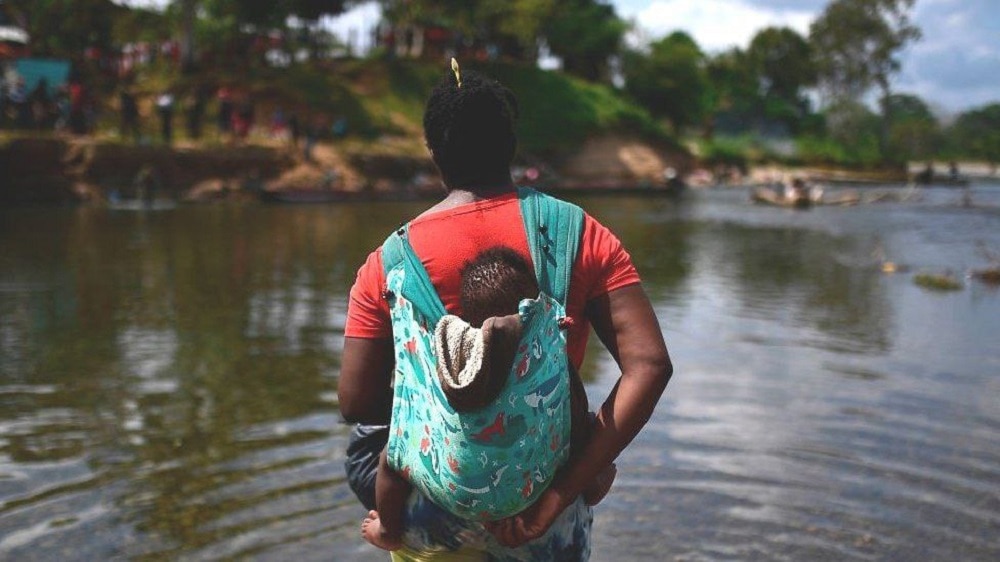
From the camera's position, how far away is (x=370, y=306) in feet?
7.77

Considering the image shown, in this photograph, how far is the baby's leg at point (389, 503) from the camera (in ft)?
7.83

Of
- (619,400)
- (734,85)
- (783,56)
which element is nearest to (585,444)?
(619,400)

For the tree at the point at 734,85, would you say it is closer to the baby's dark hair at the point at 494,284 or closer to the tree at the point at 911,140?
the tree at the point at 911,140

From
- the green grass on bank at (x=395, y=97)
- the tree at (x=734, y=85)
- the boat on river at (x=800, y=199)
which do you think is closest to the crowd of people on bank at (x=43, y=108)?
the green grass on bank at (x=395, y=97)

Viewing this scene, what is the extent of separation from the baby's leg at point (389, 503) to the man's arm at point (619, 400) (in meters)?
0.23

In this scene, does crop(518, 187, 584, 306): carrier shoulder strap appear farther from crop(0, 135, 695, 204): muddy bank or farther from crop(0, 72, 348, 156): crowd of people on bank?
crop(0, 72, 348, 156): crowd of people on bank

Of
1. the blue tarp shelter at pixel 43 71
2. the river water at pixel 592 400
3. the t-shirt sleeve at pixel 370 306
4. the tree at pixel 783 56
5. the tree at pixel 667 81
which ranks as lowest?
the river water at pixel 592 400

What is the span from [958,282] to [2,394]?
12.0 m

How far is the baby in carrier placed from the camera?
6.91 ft

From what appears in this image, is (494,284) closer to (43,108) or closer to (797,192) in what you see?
(43,108)

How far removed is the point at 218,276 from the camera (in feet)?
47.0

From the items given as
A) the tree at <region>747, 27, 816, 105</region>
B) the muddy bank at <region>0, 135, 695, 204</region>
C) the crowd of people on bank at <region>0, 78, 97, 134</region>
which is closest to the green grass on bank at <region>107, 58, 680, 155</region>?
the muddy bank at <region>0, 135, 695, 204</region>

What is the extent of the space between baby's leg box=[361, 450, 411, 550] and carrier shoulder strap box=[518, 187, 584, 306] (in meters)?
0.54

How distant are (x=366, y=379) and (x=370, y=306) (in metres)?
0.18
